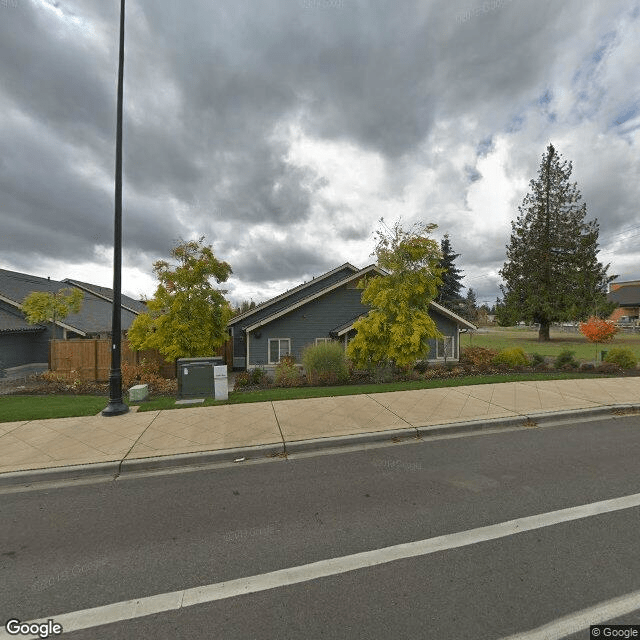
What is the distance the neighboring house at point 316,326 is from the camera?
17.7 meters

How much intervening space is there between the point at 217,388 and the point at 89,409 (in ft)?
9.90

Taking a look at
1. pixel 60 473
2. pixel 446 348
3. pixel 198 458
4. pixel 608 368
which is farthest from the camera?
pixel 446 348

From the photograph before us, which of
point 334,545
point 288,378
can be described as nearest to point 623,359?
point 288,378

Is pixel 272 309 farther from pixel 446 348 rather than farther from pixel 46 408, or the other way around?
pixel 46 408

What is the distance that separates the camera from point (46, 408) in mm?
7863

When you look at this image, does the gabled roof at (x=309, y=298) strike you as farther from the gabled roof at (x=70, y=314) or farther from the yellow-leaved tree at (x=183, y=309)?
the gabled roof at (x=70, y=314)

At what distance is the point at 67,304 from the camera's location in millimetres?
16500

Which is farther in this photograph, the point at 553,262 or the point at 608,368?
the point at 553,262

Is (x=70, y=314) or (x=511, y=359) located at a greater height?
(x=70, y=314)

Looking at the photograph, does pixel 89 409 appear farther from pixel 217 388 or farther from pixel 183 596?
pixel 183 596

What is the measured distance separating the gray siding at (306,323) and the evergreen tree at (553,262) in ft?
81.9

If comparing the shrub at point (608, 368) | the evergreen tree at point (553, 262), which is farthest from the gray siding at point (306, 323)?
the evergreen tree at point (553, 262)

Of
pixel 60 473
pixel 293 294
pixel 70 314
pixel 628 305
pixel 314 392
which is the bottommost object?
pixel 60 473

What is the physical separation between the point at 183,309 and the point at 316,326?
7309mm
